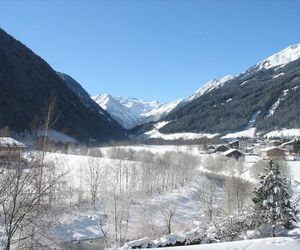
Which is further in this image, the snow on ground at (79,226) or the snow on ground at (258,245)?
the snow on ground at (79,226)

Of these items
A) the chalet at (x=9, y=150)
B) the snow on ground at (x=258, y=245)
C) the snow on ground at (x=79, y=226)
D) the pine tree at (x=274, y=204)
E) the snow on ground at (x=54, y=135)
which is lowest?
the snow on ground at (x=79, y=226)

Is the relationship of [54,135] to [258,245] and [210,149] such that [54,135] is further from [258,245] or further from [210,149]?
[258,245]

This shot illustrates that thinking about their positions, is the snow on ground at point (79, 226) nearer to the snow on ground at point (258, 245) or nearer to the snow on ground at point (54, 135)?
the snow on ground at point (54, 135)

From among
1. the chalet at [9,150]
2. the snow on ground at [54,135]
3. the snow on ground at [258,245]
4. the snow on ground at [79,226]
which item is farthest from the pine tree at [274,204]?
the snow on ground at [79,226]

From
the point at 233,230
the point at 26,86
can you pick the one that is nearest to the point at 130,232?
the point at 233,230

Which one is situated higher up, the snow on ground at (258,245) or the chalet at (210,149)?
the chalet at (210,149)

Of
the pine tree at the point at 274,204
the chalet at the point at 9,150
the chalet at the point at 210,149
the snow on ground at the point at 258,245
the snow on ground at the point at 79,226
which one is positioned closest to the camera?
the chalet at the point at 9,150

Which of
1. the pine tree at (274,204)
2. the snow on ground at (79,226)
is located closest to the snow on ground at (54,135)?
the snow on ground at (79,226)

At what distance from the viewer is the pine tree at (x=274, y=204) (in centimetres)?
2597

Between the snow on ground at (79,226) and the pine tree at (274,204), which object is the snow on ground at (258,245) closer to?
the pine tree at (274,204)

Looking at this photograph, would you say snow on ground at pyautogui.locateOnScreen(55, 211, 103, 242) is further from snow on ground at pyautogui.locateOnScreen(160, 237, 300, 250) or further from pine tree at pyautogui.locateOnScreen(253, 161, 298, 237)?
snow on ground at pyautogui.locateOnScreen(160, 237, 300, 250)

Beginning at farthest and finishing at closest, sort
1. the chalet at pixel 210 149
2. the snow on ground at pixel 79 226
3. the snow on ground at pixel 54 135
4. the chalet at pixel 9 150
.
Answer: the chalet at pixel 210 149, the snow on ground at pixel 79 226, the snow on ground at pixel 54 135, the chalet at pixel 9 150

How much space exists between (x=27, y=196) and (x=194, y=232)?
1446cm

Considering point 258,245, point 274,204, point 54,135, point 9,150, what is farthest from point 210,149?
point 9,150
